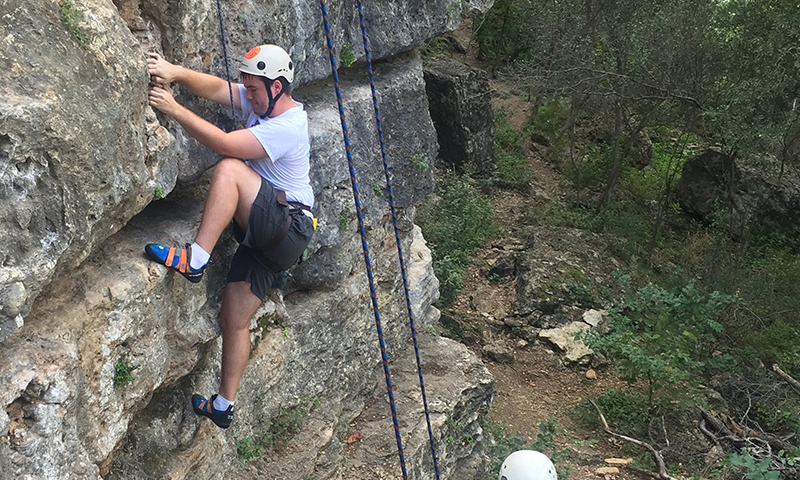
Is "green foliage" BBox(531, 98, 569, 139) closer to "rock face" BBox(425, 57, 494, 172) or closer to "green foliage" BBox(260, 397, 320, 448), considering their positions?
"rock face" BBox(425, 57, 494, 172)

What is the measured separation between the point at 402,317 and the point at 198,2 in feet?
13.1

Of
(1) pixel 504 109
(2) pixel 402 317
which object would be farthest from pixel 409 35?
(1) pixel 504 109

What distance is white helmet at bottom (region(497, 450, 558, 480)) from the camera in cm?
376

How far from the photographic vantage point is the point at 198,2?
4227 mm

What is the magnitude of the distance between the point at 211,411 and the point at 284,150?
1.61 m

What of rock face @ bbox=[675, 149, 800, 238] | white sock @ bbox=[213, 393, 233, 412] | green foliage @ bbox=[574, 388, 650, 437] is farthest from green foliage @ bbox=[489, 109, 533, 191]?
white sock @ bbox=[213, 393, 233, 412]

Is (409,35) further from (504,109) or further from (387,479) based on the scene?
(504,109)

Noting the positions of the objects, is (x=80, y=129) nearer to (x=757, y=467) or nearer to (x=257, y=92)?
(x=257, y=92)

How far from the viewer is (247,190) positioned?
13.3ft

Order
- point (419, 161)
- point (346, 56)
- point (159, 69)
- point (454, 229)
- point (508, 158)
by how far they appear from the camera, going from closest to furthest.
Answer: point (159, 69) < point (346, 56) < point (419, 161) < point (454, 229) < point (508, 158)

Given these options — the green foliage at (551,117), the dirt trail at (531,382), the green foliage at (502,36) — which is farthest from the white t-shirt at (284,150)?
the green foliage at (502,36)

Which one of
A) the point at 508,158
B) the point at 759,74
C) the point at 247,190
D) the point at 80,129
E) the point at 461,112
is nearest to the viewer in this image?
the point at 80,129

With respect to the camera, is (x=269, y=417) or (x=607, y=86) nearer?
(x=269, y=417)

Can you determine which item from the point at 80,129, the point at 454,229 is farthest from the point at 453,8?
the point at 454,229
